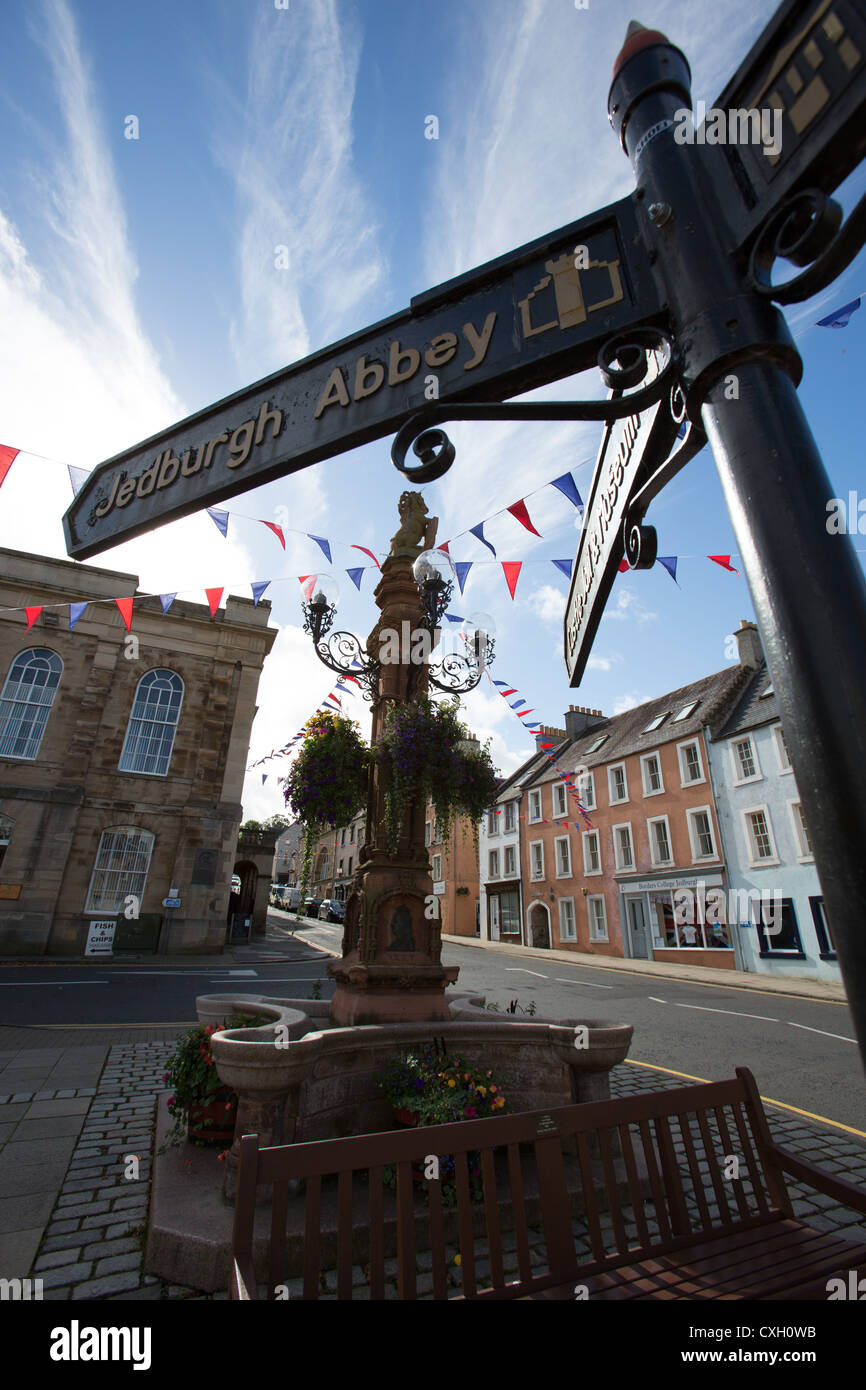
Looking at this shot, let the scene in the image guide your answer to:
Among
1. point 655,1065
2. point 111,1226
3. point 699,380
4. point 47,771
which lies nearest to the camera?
point 699,380

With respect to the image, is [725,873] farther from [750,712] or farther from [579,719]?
[579,719]

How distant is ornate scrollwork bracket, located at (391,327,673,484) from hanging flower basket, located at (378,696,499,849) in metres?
3.51

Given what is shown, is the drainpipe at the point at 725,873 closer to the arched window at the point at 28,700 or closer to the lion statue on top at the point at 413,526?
the lion statue on top at the point at 413,526

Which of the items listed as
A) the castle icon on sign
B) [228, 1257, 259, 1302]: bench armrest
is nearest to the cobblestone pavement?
[228, 1257, 259, 1302]: bench armrest

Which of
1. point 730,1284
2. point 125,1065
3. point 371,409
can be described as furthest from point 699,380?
point 125,1065

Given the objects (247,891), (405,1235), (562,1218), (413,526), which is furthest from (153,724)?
(562,1218)

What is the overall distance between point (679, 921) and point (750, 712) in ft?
24.2

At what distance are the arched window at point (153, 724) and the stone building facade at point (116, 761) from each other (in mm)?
35

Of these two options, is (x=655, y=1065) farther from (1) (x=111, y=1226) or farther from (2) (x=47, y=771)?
(2) (x=47, y=771)

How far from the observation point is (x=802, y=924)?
16875 mm

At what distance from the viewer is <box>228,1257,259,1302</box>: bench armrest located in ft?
5.91

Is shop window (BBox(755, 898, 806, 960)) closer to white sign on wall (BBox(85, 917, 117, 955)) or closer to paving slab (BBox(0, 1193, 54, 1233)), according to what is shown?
paving slab (BBox(0, 1193, 54, 1233))

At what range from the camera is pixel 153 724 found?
19.8 metres

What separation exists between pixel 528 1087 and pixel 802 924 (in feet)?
52.0
